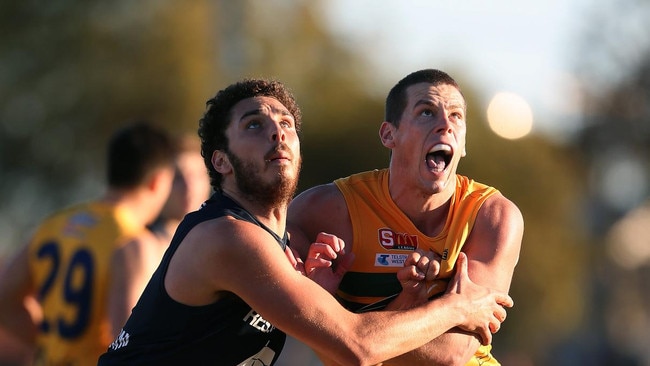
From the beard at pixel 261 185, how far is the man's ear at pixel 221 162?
84mm

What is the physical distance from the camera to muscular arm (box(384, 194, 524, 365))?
20.6ft

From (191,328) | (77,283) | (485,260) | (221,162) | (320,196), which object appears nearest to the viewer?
(191,328)

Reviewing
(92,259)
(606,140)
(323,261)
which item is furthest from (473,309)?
(606,140)

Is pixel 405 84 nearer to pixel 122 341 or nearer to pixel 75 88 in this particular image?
pixel 122 341

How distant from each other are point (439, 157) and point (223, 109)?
1.29 meters

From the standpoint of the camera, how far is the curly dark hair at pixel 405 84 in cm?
686

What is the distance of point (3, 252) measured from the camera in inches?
1176

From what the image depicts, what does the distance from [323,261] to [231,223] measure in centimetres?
74

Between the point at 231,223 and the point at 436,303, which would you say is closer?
the point at 231,223

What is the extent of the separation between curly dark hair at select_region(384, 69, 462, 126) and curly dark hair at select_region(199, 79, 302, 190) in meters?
0.74

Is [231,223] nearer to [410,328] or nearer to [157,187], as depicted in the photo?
[410,328]

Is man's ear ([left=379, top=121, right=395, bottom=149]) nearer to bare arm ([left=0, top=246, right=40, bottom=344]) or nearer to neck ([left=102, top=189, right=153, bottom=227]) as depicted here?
neck ([left=102, top=189, right=153, bottom=227])

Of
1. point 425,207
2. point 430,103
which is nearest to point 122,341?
point 425,207

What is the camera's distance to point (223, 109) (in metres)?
6.30
